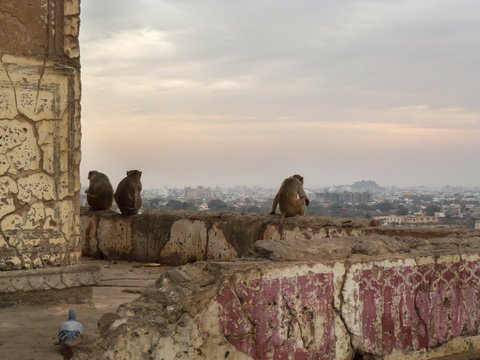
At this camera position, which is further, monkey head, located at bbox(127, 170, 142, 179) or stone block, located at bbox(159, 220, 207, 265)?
monkey head, located at bbox(127, 170, 142, 179)

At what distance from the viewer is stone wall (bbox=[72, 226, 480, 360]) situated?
11.5 feet

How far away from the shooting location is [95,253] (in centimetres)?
1014

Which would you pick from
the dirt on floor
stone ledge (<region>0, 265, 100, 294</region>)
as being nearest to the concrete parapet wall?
the dirt on floor

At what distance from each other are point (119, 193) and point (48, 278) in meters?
4.59

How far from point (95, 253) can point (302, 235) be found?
3.64 meters

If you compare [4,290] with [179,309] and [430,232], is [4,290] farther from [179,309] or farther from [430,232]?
[430,232]

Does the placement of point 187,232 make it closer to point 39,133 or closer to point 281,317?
point 39,133

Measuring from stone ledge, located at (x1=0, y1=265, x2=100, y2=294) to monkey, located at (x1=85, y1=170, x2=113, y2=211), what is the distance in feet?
14.6

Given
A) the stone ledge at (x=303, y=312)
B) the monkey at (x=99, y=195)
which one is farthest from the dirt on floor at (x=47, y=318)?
the monkey at (x=99, y=195)

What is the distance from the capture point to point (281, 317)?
390 centimetres

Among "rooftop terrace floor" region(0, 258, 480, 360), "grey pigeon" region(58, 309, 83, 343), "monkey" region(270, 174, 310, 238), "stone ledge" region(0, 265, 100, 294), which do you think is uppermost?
"monkey" region(270, 174, 310, 238)

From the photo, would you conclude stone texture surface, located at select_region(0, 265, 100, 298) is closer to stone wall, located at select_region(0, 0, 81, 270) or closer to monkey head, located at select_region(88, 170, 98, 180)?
stone wall, located at select_region(0, 0, 81, 270)

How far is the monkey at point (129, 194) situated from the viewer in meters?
10.2

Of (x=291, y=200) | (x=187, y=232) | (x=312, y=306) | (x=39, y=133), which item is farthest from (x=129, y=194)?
(x=312, y=306)
